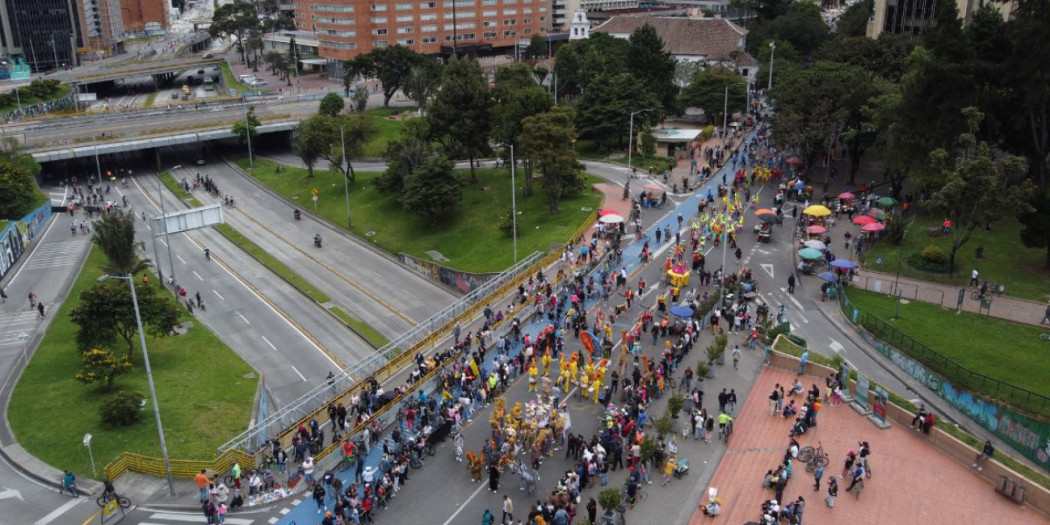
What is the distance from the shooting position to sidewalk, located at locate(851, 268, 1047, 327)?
45219 millimetres

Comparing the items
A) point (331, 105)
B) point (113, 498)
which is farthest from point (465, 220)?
point (113, 498)

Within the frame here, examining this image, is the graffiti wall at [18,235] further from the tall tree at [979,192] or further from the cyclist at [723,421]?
the tall tree at [979,192]

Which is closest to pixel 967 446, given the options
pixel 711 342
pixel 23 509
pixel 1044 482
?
pixel 1044 482

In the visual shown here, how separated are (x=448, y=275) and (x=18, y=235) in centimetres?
3903

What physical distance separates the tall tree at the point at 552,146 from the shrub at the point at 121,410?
37062mm

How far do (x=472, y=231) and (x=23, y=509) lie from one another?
42732mm

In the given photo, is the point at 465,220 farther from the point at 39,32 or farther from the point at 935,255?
the point at 39,32

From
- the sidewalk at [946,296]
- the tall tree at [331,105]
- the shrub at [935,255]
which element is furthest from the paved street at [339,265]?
the shrub at [935,255]

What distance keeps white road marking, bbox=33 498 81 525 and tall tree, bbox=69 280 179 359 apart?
13096 millimetres

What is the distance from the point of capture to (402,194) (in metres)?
76.1

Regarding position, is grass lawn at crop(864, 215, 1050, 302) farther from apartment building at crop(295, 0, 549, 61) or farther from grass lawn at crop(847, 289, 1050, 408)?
apartment building at crop(295, 0, 549, 61)

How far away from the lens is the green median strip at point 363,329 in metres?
52.2

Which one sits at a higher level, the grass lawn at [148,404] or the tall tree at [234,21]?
the tall tree at [234,21]

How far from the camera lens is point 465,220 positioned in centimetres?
7144
